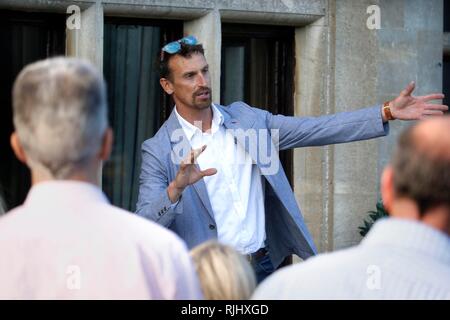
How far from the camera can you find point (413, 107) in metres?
5.81

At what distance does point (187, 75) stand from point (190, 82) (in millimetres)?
61

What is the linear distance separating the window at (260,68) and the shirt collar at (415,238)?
5.54 metres

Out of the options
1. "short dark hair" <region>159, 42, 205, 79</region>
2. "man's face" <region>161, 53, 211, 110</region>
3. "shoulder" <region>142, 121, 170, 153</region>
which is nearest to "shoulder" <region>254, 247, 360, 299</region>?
"shoulder" <region>142, 121, 170, 153</region>

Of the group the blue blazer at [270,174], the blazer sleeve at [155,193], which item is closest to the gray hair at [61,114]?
the blazer sleeve at [155,193]

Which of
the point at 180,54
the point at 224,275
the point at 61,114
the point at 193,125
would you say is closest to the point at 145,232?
the point at 61,114

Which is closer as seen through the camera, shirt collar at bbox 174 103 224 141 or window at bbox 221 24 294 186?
shirt collar at bbox 174 103 224 141

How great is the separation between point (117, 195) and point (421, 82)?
2.06 m

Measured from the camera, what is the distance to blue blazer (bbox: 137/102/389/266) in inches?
236

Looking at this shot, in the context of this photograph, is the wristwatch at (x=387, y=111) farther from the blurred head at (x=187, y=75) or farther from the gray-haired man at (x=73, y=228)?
the gray-haired man at (x=73, y=228)

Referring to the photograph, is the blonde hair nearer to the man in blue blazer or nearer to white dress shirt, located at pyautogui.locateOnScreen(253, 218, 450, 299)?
white dress shirt, located at pyautogui.locateOnScreen(253, 218, 450, 299)

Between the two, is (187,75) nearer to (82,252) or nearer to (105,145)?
(105,145)

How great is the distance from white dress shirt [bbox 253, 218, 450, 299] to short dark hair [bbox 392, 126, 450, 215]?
0.18 feet

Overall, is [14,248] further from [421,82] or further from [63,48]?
[421,82]

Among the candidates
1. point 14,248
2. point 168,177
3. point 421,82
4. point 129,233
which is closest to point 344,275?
point 129,233
